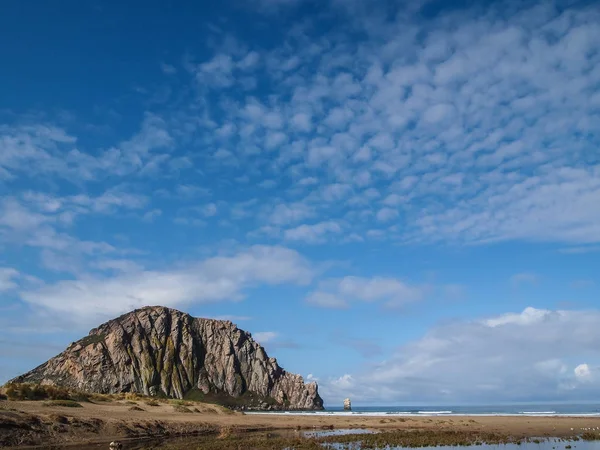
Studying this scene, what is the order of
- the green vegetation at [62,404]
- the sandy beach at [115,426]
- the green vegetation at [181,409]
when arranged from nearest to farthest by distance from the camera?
the sandy beach at [115,426]
the green vegetation at [62,404]
the green vegetation at [181,409]

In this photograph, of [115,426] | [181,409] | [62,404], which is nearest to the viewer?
[115,426]

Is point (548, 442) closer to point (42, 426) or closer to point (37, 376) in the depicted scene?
point (42, 426)

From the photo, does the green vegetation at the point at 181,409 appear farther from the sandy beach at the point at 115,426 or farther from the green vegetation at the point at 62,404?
the green vegetation at the point at 62,404

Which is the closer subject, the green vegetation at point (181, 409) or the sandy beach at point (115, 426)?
the sandy beach at point (115, 426)

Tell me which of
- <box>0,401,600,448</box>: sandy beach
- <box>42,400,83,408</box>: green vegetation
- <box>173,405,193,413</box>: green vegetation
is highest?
<box>173,405,193,413</box>: green vegetation

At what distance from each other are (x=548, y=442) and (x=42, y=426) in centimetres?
5390

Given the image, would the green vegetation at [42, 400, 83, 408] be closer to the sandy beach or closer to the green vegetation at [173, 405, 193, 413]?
the sandy beach

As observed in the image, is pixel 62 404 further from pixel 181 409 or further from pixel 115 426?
pixel 181 409

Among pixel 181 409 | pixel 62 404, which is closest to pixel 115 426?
pixel 62 404

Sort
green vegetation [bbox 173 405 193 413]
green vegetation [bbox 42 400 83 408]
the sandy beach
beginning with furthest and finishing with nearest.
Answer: green vegetation [bbox 173 405 193 413]
green vegetation [bbox 42 400 83 408]
the sandy beach

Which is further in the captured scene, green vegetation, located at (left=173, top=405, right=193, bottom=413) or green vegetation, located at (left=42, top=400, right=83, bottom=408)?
green vegetation, located at (left=173, top=405, right=193, bottom=413)

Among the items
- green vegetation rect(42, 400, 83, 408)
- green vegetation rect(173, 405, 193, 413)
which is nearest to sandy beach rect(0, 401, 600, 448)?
green vegetation rect(173, 405, 193, 413)

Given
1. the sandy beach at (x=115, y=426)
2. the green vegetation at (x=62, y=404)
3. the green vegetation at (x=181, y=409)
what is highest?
the green vegetation at (x=181, y=409)

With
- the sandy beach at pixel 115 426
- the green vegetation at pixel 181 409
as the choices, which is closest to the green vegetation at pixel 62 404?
the sandy beach at pixel 115 426
